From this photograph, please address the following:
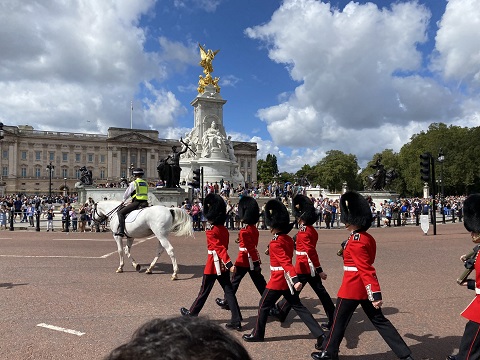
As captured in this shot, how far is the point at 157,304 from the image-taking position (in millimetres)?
7004

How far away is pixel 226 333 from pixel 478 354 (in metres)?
3.75

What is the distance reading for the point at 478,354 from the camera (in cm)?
386

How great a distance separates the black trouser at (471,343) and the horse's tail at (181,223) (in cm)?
688

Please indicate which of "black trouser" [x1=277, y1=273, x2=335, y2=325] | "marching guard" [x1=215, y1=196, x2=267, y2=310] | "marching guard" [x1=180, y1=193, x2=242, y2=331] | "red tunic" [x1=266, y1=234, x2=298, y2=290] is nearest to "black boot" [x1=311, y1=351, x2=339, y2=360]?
"red tunic" [x1=266, y1=234, x2=298, y2=290]

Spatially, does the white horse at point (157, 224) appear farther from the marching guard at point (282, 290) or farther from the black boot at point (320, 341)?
the black boot at point (320, 341)

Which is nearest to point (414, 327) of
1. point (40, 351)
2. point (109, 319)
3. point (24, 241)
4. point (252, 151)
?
point (109, 319)

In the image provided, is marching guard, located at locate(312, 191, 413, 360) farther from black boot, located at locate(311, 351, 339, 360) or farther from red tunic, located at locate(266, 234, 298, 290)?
red tunic, located at locate(266, 234, 298, 290)

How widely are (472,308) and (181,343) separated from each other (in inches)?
156

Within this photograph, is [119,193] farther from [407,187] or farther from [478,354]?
[407,187]

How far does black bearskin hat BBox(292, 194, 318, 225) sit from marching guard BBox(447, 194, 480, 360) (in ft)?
7.52

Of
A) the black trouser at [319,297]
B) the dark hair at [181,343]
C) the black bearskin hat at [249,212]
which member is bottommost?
the black trouser at [319,297]

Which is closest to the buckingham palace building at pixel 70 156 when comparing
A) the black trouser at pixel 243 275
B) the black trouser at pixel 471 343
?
the black trouser at pixel 243 275

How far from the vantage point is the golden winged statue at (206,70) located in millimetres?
49125

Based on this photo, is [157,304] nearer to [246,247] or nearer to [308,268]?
[246,247]
